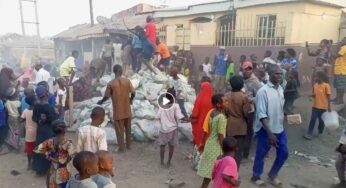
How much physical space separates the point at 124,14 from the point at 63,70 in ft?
59.1

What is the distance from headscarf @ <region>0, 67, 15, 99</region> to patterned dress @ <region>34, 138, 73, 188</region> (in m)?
3.22

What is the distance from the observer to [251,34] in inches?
510

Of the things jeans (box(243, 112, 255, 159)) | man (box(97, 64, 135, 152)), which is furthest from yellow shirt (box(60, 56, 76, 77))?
jeans (box(243, 112, 255, 159))

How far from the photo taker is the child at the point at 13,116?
6.77m

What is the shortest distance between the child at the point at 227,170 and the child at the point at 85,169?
143cm

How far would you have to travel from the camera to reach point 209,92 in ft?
19.0

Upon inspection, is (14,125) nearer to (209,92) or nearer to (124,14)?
(209,92)

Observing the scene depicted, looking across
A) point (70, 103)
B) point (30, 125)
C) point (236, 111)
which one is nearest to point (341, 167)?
point (236, 111)

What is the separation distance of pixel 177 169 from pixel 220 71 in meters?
6.33

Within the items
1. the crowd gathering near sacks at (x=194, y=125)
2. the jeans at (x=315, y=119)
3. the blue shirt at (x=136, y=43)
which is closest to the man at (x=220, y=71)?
the crowd gathering near sacks at (x=194, y=125)

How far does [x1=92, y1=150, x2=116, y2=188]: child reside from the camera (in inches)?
113

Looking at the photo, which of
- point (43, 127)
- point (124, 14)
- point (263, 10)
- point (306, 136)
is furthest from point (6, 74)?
point (124, 14)

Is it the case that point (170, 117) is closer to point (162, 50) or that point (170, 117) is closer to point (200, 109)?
point (200, 109)

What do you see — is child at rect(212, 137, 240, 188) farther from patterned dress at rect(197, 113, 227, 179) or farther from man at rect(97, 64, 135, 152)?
man at rect(97, 64, 135, 152)
